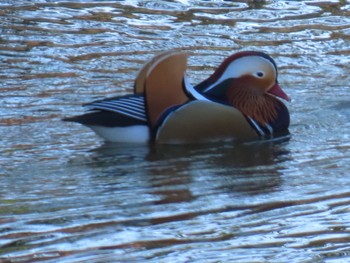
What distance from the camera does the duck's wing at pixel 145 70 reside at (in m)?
7.43

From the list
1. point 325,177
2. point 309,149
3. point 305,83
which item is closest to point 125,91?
point 305,83

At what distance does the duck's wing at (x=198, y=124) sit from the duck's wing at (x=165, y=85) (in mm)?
60

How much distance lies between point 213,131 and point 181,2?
16.7ft

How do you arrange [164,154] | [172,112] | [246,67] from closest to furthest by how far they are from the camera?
[164,154], [172,112], [246,67]

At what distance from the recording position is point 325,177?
6426 millimetres

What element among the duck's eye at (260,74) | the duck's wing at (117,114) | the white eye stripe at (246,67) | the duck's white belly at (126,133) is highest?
the white eye stripe at (246,67)

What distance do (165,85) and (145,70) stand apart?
0.75 ft

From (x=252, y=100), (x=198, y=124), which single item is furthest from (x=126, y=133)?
(x=252, y=100)

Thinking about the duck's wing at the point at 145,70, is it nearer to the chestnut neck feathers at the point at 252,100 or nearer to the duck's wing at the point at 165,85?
the duck's wing at the point at 165,85

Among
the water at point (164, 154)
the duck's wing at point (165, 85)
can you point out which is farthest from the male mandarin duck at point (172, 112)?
the water at point (164, 154)

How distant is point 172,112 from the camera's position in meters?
7.52

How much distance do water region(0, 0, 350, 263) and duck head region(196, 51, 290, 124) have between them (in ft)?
0.92

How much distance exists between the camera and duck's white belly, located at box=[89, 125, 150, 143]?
755 cm

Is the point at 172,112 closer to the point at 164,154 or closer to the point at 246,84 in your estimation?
the point at 164,154
